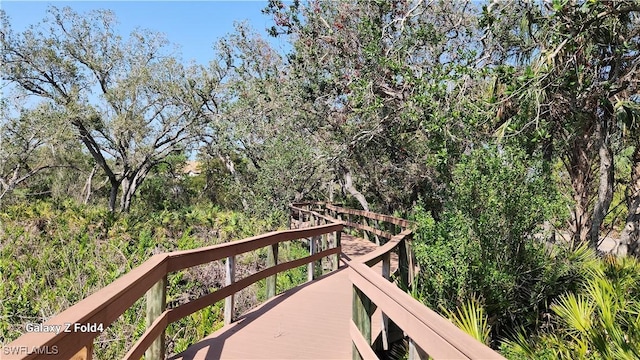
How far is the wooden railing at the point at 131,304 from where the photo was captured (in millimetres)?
1577

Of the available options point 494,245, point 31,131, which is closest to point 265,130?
point 31,131

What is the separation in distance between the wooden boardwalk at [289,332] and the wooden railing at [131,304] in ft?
1.21

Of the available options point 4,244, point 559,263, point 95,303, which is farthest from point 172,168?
point 95,303

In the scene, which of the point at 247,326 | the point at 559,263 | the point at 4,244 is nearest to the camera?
the point at 247,326

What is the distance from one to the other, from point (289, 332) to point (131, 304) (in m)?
2.36

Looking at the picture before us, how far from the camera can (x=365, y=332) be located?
3.08 metres

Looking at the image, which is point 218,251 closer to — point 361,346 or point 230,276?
point 230,276

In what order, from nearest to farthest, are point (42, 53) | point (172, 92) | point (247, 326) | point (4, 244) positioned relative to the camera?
point (247, 326)
point (4, 244)
point (42, 53)
point (172, 92)

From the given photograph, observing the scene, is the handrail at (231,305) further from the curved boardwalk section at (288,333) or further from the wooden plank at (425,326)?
the curved boardwalk section at (288,333)

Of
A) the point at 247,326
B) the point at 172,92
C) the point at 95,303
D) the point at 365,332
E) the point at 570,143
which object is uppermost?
the point at 172,92

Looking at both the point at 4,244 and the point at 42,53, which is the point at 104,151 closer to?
the point at 42,53

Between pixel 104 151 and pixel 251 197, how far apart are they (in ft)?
27.7


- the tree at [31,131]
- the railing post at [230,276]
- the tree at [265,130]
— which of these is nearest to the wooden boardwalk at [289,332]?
the railing post at [230,276]

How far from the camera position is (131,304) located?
8.02 feet
